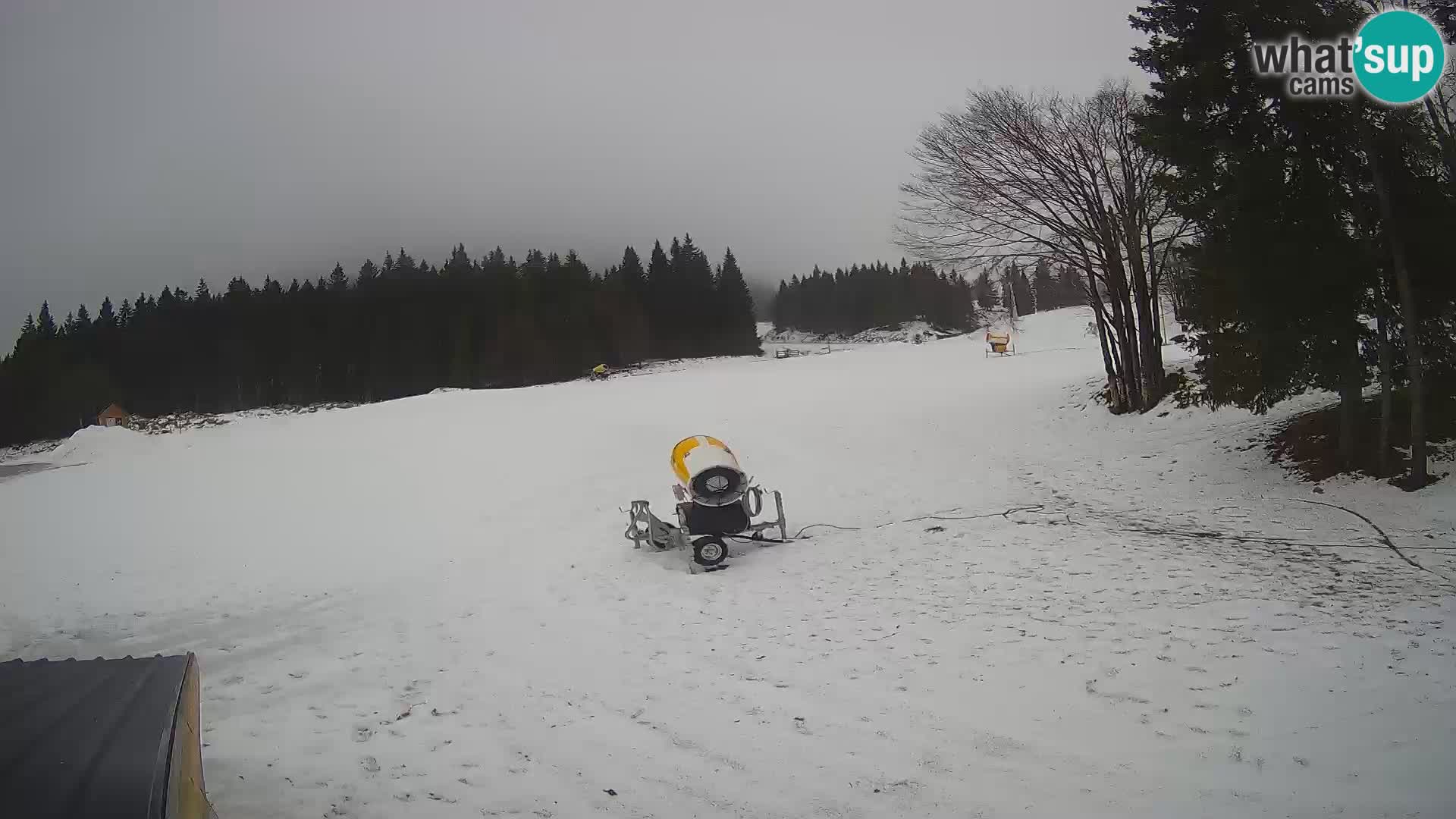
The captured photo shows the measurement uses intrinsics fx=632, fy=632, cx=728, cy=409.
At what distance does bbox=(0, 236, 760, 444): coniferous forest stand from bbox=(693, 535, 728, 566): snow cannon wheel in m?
24.4

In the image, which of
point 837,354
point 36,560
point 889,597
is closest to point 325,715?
point 889,597

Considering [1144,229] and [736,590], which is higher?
[1144,229]

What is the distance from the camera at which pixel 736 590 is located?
6.64 metres

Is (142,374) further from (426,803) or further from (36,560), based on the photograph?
(426,803)

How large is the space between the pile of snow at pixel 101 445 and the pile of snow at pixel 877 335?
52.7m

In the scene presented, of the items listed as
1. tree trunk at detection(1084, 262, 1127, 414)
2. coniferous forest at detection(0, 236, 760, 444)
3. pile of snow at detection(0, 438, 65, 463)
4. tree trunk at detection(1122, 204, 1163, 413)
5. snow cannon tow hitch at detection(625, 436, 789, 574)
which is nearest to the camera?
snow cannon tow hitch at detection(625, 436, 789, 574)

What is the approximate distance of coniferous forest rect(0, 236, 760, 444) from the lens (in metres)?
Result: 31.1

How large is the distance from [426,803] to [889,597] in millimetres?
4127

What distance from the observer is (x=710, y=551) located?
296 inches

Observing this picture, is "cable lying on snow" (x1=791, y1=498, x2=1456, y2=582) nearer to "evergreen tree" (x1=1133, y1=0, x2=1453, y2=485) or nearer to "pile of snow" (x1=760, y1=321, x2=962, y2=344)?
"evergreen tree" (x1=1133, y1=0, x2=1453, y2=485)

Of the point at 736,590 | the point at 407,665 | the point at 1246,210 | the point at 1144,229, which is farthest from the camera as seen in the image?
the point at 1144,229

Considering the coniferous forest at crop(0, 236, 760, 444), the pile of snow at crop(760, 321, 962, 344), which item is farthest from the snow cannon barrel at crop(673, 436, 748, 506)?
the pile of snow at crop(760, 321, 962, 344)

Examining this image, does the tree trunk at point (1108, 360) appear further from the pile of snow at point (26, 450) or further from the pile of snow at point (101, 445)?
the pile of snow at point (101, 445)

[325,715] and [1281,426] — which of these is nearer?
[325,715]
